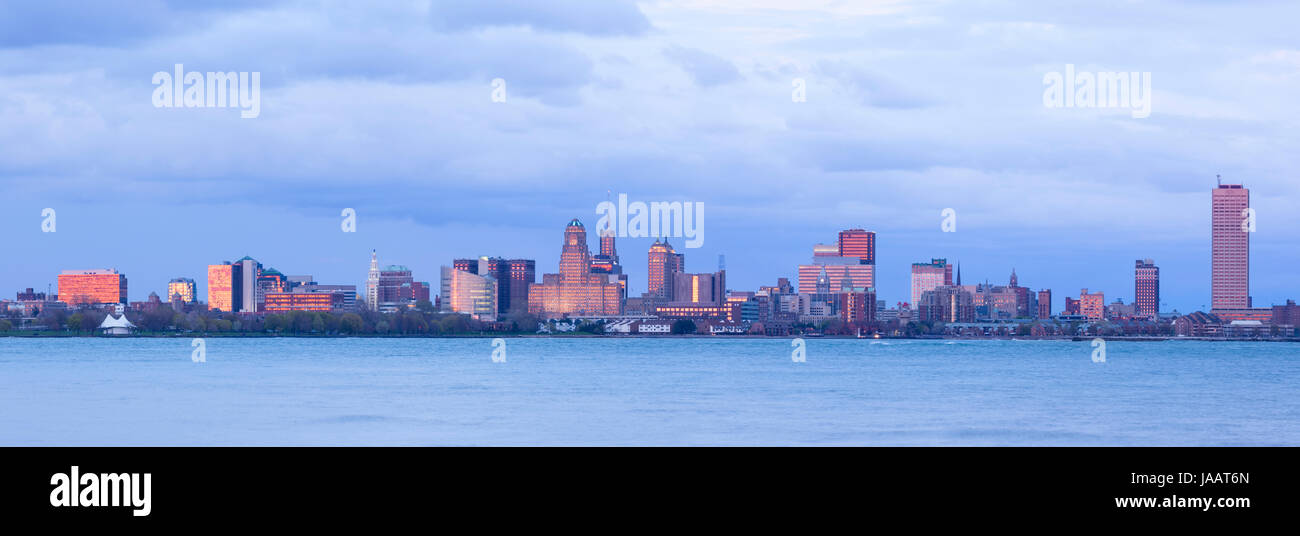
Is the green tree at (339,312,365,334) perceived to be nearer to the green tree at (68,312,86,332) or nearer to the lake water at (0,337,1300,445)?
the green tree at (68,312,86,332)

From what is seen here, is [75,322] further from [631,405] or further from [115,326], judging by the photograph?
[631,405]

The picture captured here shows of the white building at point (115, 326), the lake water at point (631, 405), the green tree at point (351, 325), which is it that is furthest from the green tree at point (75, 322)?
the lake water at point (631, 405)

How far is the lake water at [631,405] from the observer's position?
100ft

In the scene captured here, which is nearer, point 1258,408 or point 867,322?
point 1258,408

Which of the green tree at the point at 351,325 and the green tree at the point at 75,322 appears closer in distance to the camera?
the green tree at the point at 75,322

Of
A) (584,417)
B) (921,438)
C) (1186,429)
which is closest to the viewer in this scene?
(921,438)

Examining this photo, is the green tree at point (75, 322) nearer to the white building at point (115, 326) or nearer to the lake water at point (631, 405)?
the white building at point (115, 326)

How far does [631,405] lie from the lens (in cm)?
4078
